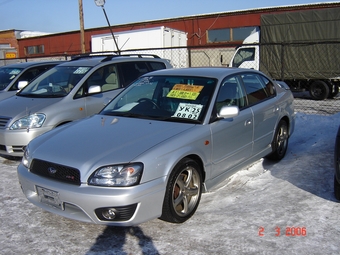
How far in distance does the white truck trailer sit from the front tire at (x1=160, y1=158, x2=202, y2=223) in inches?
587

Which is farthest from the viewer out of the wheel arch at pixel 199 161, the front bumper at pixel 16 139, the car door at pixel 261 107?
the front bumper at pixel 16 139

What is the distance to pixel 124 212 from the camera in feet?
11.0

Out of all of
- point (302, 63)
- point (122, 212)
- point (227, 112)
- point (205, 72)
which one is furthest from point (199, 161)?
point (302, 63)

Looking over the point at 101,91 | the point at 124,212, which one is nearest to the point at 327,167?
the point at 124,212

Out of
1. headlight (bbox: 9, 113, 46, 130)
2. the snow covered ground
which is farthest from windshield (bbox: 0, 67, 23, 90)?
the snow covered ground

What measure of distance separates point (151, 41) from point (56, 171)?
16.3 meters

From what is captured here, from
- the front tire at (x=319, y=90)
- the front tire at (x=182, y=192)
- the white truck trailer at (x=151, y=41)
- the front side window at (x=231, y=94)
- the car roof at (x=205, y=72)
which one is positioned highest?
the white truck trailer at (x=151, y=41)

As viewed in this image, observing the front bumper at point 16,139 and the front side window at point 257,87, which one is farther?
the front bumper at point 16,139

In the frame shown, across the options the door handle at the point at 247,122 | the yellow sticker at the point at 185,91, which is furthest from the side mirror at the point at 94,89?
the door handle at the point at 247,122

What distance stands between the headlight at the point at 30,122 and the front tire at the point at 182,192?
9.91 ft

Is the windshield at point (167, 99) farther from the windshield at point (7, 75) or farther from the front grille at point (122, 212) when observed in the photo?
the windshield at point (7, 75)

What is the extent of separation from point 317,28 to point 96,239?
44.7ft

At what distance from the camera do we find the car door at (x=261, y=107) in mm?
5184

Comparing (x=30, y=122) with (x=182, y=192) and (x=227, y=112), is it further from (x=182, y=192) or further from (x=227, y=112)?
(x=227, y=112)
